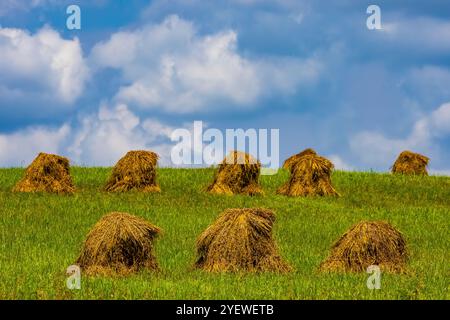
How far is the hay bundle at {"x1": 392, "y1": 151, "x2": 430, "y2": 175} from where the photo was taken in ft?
186

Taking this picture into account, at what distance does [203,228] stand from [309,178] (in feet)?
38.2

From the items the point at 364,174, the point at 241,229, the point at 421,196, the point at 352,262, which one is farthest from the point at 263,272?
the point at 364,174

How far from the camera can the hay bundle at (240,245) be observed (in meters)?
21.8

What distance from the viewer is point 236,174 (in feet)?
138

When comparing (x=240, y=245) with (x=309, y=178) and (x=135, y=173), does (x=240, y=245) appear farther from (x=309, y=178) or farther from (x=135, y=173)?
(x=309, y=178)

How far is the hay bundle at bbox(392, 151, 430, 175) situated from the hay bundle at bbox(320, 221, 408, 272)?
34.1 meters

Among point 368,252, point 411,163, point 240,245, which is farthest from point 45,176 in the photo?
point 411,163

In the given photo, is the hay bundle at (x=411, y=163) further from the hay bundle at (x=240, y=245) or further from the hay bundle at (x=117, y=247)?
the hay bundle at (x=117, y=247)

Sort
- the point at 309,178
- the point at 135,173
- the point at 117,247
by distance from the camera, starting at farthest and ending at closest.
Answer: the point at 309,178, the point at 135,173, the point at 117,247

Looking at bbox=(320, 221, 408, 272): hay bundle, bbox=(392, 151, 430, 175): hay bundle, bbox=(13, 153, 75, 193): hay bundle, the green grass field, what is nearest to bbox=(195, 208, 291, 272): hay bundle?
the green grass field

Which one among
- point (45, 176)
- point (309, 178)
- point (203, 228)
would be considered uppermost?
point (309, 178)

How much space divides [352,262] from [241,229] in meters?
3.16

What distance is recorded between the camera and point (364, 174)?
5238cm

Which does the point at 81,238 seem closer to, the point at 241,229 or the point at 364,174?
the point at 241,229
